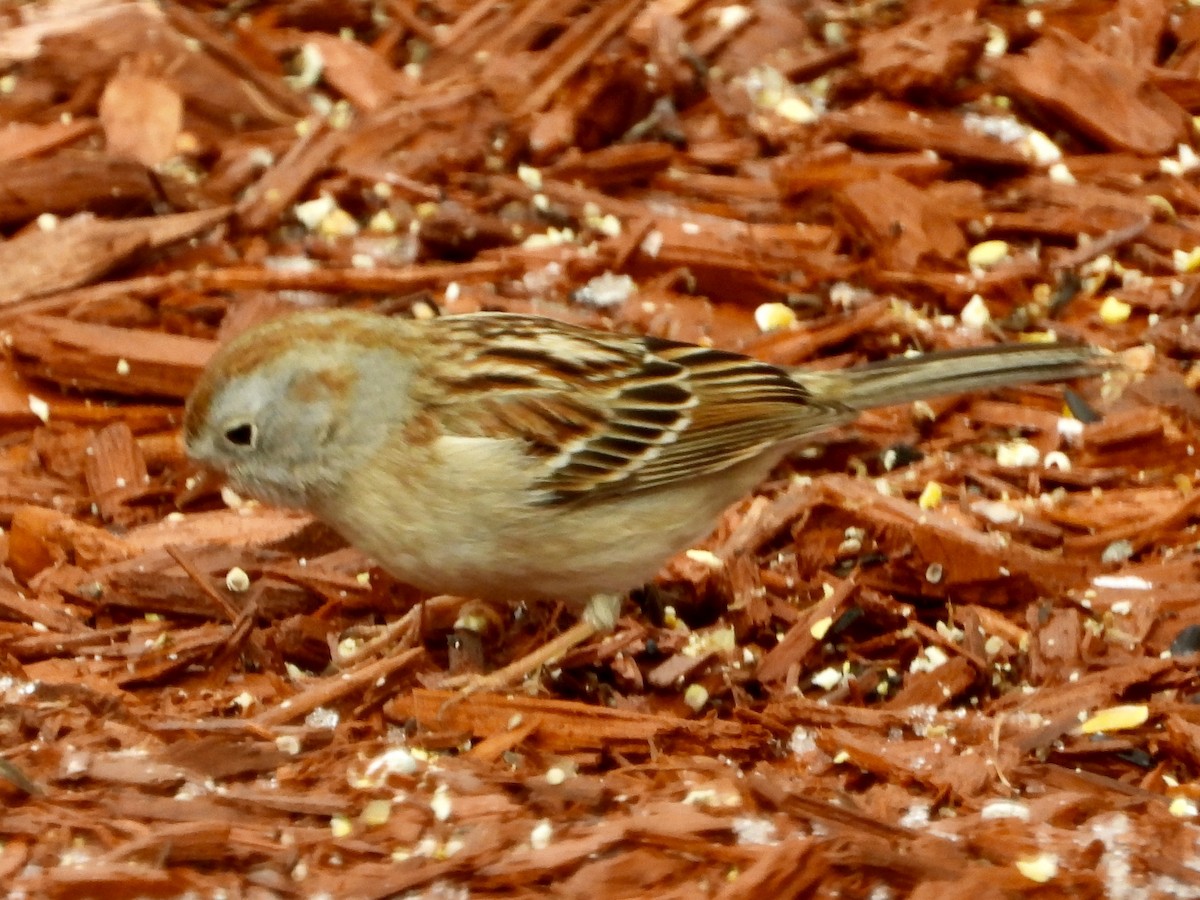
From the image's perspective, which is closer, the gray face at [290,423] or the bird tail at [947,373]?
the gray face at [290,423]

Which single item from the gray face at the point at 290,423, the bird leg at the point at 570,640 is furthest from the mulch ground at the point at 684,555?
the gray face at the point at 290,423

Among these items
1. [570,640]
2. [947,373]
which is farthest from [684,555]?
[947,373]

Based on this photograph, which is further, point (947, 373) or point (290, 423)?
point (947, 373)

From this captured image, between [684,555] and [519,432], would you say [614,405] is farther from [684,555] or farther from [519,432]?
[684,555]

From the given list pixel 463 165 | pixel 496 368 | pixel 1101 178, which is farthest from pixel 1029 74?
pixel 496 368

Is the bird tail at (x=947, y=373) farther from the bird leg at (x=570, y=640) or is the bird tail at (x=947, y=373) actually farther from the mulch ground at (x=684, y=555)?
the bird leg at (x=570, y=640)

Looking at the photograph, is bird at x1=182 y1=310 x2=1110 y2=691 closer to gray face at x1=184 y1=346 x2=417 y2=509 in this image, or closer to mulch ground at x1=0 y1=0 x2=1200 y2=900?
gray face at x1=184 y1=346 x2=417 y2=509

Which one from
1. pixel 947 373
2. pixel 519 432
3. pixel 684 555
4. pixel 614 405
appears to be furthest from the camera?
pixel 684 555

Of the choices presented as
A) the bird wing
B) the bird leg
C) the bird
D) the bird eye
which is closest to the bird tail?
the bird
